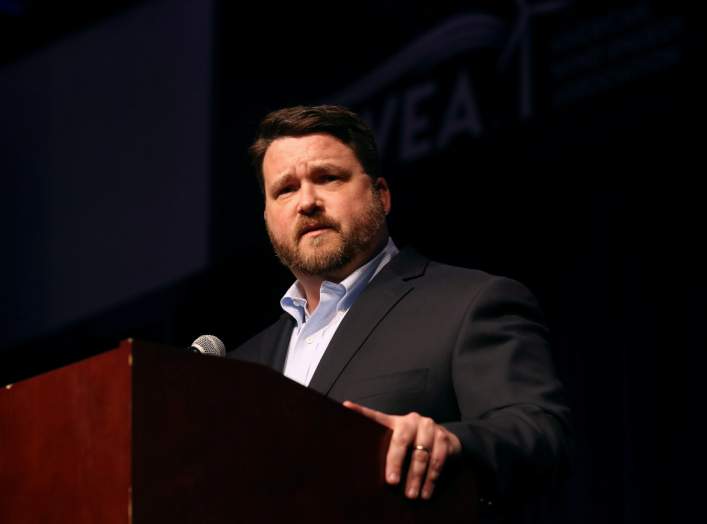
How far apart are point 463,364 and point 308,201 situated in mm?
494

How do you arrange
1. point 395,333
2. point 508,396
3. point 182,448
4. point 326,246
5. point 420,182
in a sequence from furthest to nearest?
1. point 420,182
2. point 326,246
3. point 395,333
4. point 508,396
5. point 182,448

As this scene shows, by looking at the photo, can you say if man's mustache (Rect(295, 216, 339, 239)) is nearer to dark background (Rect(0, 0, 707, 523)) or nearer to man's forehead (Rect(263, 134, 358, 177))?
man's forehead (Rect(263, 134, 358, 177))

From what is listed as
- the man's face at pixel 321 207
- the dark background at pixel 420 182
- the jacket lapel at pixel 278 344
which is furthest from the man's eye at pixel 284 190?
the dark background at pixel 420 182

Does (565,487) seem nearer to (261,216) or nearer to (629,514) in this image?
(629,514)

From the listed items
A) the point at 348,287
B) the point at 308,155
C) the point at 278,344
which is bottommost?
the point at 278,344

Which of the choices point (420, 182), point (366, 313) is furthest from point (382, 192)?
point (420, 182)

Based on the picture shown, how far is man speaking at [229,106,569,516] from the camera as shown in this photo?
4.33 feet

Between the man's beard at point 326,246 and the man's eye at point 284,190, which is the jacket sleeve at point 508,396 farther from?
the man's eye at point 284,190

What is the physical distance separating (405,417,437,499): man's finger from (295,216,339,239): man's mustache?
759mm

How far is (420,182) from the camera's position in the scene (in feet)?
10.5

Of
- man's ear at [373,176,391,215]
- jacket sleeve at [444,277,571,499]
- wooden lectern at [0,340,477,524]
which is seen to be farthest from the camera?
man's ear at [373,176,391,215]

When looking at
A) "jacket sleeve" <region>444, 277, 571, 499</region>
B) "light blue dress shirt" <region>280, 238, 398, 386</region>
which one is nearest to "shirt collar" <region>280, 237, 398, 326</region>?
"light blue dress shirt" <region>280, 238, 398, 386</region>

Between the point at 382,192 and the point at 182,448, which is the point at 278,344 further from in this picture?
the point at 182,448

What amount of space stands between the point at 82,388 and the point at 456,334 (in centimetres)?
66
